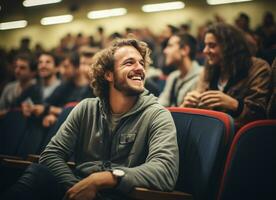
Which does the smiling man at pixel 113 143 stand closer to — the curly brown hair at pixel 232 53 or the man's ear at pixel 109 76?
the man's ear at pixel 109 76

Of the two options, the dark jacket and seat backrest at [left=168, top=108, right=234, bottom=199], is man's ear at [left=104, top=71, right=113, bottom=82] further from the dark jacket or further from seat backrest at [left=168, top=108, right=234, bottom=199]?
the dark jacket

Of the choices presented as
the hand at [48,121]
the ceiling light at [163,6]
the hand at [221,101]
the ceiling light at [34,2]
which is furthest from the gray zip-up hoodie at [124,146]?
the ceiling light at [163,6]

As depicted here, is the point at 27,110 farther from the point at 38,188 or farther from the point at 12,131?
the point at 38,188

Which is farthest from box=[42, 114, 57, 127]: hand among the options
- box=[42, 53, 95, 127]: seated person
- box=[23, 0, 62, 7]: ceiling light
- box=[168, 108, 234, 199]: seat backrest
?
box=[23, 0, 62, 7]: ceiling light

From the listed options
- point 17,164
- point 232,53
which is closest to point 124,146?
point 17,164

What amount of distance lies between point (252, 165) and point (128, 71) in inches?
21.0

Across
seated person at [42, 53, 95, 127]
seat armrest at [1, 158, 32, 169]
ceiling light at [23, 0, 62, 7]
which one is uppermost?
ceiling light at [23, 0, 62, 7]

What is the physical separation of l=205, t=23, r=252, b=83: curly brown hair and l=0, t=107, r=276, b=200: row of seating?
457 mm

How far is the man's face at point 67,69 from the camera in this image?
98.6 inches

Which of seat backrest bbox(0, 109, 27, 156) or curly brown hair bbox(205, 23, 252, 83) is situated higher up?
curly brown hair bbox(205, 23, 252, 83)

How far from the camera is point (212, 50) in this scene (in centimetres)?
175

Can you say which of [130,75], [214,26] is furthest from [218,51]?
[130,75]

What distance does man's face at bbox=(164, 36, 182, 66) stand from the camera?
228 centimetres

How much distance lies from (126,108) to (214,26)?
2.34ft
